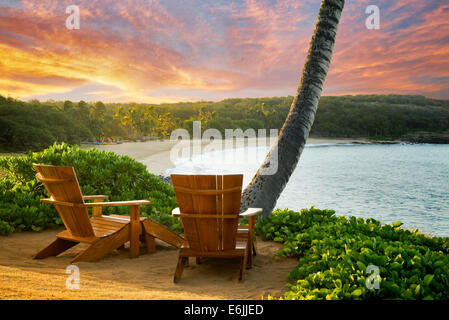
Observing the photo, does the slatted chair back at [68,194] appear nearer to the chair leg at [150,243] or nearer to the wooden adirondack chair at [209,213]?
the chair leg at [150,243]

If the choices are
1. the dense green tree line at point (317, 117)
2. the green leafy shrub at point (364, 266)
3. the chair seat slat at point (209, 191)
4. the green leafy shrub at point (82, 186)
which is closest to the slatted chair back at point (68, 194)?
the chair seat slat at point (209, 191)

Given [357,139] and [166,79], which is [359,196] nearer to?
[166,79]

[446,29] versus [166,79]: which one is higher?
[446,29]

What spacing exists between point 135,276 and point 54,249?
52.3 inches

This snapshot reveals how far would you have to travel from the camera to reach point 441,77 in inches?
1358

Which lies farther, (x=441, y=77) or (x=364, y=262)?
(x=441, y=77)

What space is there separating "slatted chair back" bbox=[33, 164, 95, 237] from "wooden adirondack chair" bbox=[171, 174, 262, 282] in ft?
3.77

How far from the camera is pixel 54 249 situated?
4094 mm

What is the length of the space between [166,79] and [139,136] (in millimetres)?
45425

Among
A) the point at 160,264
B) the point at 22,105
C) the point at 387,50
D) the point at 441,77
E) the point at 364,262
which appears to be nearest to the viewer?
the point at 364,262

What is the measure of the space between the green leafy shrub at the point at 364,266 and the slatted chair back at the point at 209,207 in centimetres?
85

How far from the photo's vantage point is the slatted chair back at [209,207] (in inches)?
125
